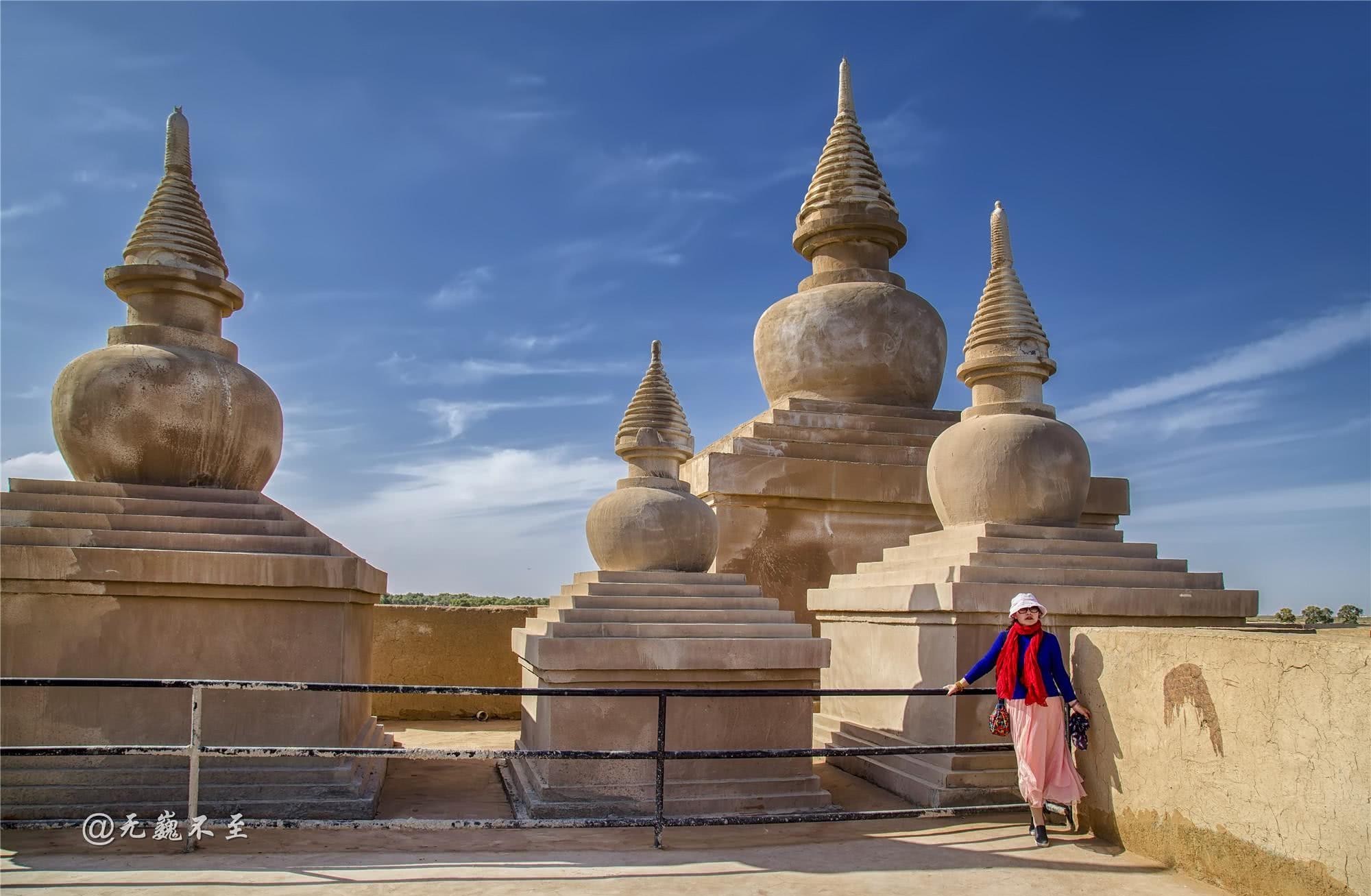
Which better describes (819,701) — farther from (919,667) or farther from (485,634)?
(485,634)

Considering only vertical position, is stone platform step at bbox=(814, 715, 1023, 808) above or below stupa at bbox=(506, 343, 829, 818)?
below

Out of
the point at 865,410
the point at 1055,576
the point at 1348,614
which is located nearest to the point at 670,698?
the point at 1055,576

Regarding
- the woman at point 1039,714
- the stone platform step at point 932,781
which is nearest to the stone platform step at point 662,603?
the stone platform step at point 932,781

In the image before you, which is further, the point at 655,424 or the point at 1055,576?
the point at 655,424

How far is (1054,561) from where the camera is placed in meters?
8.55

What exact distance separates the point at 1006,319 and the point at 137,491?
25.8 ft

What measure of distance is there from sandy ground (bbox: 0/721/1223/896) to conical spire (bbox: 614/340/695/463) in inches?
156

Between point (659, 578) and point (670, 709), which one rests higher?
point (659, 578)

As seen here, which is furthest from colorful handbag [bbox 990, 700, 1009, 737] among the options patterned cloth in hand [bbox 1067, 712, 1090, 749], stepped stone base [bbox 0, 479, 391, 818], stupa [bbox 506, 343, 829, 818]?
stepped stone base [bbox 0, 479, 391, 818]

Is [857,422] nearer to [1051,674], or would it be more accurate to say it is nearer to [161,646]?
[1051,674]

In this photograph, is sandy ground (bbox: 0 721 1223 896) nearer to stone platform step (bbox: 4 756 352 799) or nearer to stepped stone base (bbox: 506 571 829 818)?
stone platform step (bbox: 4 756 352 799)

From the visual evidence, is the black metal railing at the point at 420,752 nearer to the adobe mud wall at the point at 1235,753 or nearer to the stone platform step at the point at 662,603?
the adobe mud wall at the point at 1235,753

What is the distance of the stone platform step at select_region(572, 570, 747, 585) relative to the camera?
8.50m

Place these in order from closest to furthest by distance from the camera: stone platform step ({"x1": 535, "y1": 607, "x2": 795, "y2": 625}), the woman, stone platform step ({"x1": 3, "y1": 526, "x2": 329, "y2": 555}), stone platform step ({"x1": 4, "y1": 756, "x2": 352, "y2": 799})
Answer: the woman
stone platform step ({"x1": 4, "y1": 756, "x2": 352, "y2": 799})
stone platform step ({"x1": 3, "y1": 526, "x2": 329, "y2": 555})
stone platform step ({"x1": 535, "y1": 607, "x2": 795, "y2": 625})
